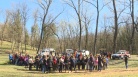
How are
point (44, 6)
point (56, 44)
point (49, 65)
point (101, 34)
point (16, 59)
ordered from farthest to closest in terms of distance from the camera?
point (56, 44) < point (101, 34) < point (44, 6) < point (16, 59) < point (49, 65)

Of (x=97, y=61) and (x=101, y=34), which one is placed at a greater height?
(x=101, y=34)

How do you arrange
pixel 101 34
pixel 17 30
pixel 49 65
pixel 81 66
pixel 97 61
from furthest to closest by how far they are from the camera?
1. pixel 101 34
2. pixel 17 30
3. pixel 81 66
4. pixel 97 61
5. pixel 49 65

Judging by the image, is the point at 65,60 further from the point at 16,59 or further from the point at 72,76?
the point at 16,59

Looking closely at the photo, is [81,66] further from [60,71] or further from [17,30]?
[17,30]

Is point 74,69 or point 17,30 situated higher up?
point 17,30

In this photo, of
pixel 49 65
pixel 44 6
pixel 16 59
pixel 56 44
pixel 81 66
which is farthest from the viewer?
pixel 56 44

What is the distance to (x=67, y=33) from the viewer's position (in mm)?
104438

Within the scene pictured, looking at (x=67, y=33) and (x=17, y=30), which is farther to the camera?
(x=67, y=33)

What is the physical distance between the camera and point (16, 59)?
124ft

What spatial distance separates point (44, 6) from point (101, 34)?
4780 cm

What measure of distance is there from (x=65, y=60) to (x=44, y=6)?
36295 millimetres

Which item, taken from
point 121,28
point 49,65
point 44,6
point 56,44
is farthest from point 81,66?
point 56,44

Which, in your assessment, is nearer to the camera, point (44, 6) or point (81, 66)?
point (81, 66)

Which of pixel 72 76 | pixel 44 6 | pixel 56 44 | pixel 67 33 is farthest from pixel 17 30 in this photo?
pixel 72 76
